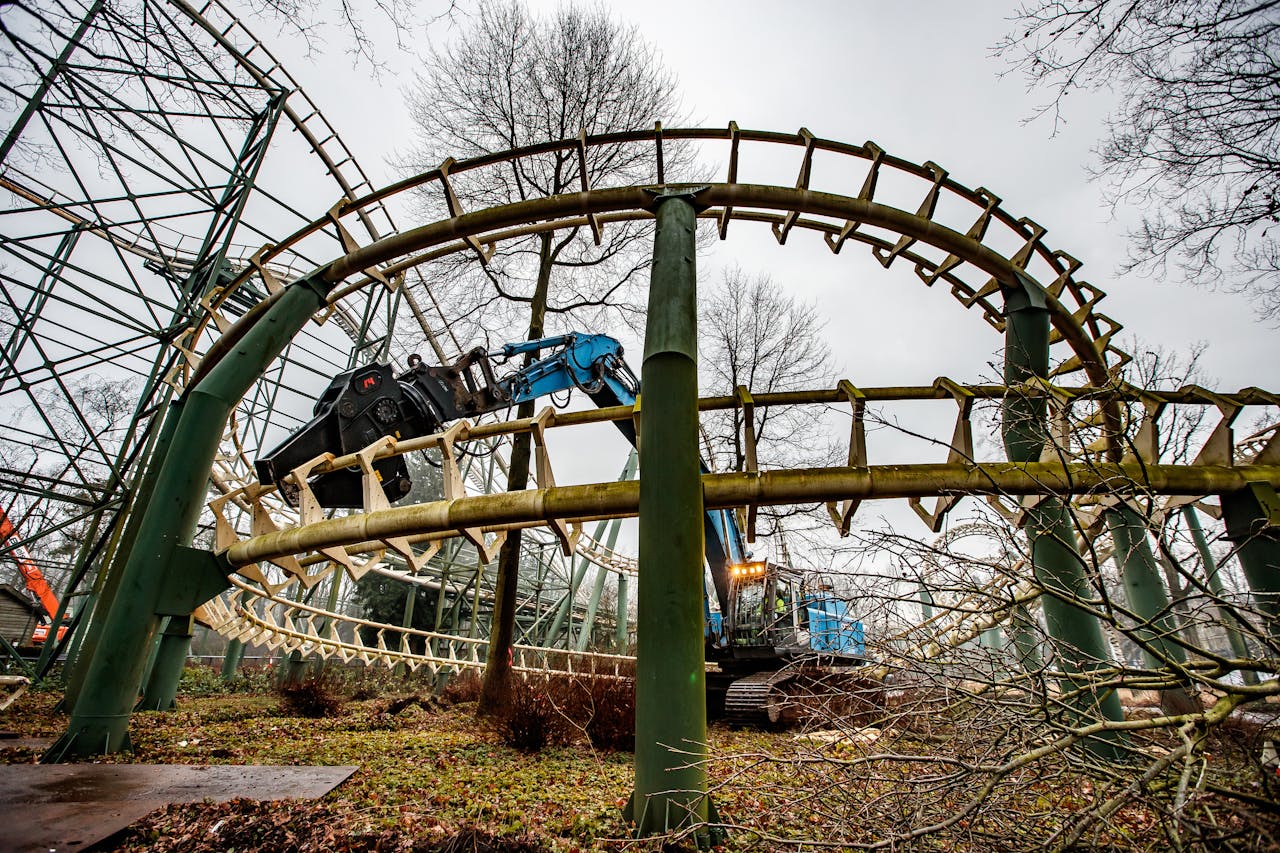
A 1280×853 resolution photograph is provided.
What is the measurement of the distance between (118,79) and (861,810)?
42.3 ft

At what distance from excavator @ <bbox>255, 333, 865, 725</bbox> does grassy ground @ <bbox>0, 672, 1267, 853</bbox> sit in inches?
20.2

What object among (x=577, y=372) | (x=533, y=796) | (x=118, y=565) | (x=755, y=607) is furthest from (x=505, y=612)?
(x=118, y=565)

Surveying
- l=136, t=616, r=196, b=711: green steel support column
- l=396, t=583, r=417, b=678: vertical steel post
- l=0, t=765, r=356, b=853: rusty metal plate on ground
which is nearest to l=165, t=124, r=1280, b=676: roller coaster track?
l=0, t=765, r=356, b=853: rusty metal plate on ground

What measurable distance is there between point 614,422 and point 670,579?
3.65 metres

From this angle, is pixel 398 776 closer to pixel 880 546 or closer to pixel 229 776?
pixel 229 776

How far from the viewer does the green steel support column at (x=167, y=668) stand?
7055 mm

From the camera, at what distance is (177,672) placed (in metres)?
7.29

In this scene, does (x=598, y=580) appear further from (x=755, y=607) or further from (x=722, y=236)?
A: (x=722, y=236)

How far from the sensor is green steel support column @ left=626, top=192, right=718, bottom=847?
8.79 ft

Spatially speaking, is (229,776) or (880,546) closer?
(880,546)

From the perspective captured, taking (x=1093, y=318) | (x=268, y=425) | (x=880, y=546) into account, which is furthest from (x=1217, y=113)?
(x=268, y=425)

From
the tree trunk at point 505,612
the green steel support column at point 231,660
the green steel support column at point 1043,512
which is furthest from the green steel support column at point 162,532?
the green steel support column at point 231,660

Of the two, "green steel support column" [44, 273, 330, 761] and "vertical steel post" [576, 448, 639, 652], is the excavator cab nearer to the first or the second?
"vertical steel post" [576, 448, 639, 652]

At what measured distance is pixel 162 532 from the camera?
14.3 ft
